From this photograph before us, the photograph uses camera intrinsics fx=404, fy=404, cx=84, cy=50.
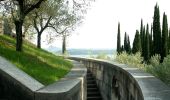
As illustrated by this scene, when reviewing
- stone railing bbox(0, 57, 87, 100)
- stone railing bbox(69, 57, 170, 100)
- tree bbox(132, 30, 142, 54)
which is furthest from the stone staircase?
tree bbox(132, 30, 142, 54)

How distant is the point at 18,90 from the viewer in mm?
10438

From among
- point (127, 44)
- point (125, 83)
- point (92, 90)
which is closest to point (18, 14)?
point (125, 83)

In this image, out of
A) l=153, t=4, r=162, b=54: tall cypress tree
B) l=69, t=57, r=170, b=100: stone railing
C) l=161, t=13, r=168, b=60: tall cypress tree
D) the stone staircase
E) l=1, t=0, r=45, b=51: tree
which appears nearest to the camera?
l=69, t=57, r=170, b=100: stone railing

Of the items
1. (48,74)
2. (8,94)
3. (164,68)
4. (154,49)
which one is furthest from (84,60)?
(154,49)

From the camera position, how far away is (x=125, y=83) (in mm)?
14125

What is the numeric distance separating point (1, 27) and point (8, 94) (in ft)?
46.8

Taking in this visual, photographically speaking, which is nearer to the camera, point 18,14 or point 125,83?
point 125,83

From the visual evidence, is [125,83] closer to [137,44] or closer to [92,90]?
[92,90]

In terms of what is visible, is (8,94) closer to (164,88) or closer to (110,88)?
(164,88)

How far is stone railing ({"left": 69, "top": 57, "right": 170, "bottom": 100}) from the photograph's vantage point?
→ 8609mm

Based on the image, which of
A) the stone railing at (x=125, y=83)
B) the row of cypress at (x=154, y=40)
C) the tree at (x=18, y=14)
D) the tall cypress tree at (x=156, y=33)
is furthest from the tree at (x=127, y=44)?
the tree at (x=18, y=14)

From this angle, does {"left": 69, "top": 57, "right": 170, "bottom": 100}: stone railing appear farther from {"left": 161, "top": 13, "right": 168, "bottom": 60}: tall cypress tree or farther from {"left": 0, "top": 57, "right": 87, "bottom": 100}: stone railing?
{"left": 161, "top": 13, "right": 168, "bottom": 60}: tall cypress tree

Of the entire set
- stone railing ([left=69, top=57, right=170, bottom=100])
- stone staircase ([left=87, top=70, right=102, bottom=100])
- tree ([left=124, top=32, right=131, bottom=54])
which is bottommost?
stone staircase ([left=87, top=70, right=102, bottom=100])

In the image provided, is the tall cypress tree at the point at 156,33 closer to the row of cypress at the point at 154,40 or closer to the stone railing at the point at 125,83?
the row of cypress at the point at 154,40
